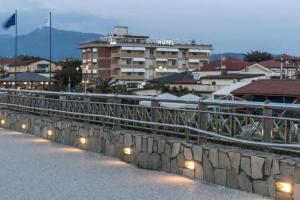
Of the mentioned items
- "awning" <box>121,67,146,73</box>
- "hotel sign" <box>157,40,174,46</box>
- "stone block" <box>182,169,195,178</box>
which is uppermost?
"hotel sign" <box>157,40,174,46</box>

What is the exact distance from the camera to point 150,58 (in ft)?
406

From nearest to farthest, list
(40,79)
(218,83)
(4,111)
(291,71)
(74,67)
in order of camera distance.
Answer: (4,111)
(40,79)
(218,83)
(291,71)
(74,67)

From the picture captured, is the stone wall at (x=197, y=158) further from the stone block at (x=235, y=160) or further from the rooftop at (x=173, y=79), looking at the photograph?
the rooftop at (x=173, y=79)

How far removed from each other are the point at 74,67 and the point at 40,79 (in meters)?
44.1

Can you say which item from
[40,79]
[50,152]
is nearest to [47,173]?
[50,152]

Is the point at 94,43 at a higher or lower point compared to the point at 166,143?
higher

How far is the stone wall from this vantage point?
24.2ft

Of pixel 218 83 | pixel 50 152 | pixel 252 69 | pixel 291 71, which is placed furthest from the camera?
pixel 291 71

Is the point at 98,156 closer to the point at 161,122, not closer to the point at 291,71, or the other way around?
the point at 161,122

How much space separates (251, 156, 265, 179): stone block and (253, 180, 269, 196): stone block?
0.08 metres

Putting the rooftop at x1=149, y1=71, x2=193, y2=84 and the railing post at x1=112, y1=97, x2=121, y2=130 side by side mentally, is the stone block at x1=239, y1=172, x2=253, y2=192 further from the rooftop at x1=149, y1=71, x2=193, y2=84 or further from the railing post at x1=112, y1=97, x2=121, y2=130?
the rooftop at x1=149, y1=71, x2=193, y2=84

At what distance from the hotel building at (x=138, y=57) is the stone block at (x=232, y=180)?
10407 centimetres

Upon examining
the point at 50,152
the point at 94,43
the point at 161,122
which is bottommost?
the point at 50,152

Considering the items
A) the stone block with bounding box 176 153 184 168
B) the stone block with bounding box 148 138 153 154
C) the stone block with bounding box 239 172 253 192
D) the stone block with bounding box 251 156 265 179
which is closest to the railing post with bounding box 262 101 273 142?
the stone block with bounding box 251 156 265 179
